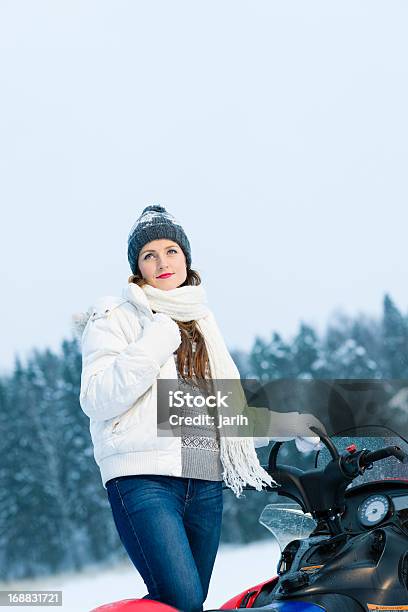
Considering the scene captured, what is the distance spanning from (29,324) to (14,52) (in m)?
9.28

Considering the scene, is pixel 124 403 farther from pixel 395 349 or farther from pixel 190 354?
pixel 395 349

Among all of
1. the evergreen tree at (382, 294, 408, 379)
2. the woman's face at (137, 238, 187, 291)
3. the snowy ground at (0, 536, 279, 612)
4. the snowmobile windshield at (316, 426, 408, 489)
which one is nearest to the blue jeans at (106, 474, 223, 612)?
the snowmobile windshield at (316, 426, 408, 489)

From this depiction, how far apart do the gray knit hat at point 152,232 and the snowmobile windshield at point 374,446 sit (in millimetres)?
665

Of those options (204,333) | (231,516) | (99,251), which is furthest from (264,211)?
(204,333)

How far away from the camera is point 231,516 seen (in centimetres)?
948

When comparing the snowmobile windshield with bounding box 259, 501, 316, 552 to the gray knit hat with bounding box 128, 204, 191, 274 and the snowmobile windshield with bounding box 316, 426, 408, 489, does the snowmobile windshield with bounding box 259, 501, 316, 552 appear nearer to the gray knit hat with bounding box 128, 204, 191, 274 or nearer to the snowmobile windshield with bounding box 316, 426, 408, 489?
the snowmobile windshield with bounding box 316, 426, 408, 489

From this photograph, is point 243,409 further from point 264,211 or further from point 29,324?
point 264,211

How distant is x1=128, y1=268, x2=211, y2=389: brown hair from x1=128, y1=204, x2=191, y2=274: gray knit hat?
0.08 meters

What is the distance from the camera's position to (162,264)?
2.23 metres

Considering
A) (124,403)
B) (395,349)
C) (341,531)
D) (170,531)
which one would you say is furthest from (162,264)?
(395,349)

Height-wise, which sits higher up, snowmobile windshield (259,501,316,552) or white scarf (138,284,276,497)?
white scarf (138,284,276,497)

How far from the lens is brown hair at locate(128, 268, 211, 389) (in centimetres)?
214

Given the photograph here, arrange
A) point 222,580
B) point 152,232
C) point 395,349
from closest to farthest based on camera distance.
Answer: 1. point 152,232
2. point 222,580
3. point 395,349

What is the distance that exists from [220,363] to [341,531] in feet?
1.65
